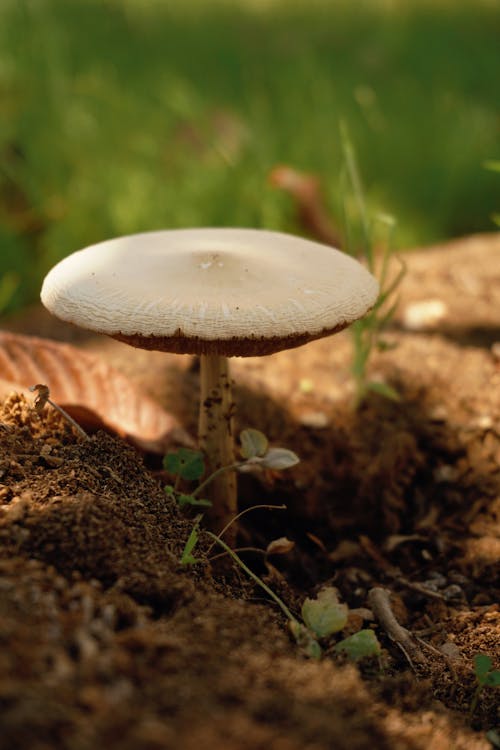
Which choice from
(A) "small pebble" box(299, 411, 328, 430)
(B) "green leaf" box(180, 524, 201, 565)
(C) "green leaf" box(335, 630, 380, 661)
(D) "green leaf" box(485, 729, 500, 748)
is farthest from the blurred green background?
(D) "green leaf" box(485, 729, 500, 748)

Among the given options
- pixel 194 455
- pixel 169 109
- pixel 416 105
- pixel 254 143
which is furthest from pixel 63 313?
pixel 416 105

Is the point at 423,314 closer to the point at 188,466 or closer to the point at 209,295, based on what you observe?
the point at 188,466

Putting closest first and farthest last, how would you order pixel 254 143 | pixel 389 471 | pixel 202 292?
pixel 202 292 < pixel 389 471 < pixel 254 143

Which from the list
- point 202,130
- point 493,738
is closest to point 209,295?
point 493,738

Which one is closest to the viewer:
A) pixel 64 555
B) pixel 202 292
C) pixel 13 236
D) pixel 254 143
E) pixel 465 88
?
pixel 64 555

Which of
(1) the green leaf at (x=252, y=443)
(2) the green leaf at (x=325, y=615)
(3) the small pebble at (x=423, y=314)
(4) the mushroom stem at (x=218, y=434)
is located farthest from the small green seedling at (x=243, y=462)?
(3) the small pebble at (x=423, y=314)

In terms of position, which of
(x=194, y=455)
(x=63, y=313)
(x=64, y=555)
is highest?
(x=63, y=313)

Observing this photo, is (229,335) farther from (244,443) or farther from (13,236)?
(13,236)
